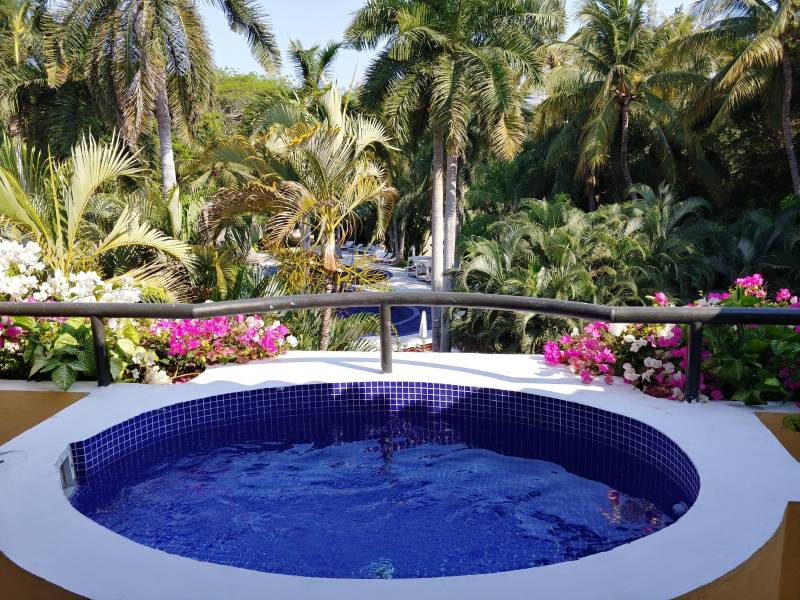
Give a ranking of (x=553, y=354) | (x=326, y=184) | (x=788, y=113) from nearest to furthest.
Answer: (x=553, y=354), (x=326, y=184), (x=788, y=113)

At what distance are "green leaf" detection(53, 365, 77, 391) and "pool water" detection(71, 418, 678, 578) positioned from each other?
0.91 metres

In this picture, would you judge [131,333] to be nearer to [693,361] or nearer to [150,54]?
[693,361]

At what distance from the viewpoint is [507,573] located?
2729mm

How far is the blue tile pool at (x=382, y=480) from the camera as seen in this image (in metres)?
3.62

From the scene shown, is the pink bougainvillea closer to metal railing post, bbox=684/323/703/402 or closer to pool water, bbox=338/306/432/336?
metal railing post, bbox=684/323/703/402

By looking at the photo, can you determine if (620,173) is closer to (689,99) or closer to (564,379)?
(689,99)

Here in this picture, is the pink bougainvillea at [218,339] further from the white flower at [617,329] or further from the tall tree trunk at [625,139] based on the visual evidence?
the tall tree trunk at [625,139]

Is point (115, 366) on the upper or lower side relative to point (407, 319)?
upper

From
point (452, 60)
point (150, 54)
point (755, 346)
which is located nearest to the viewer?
point (755, 346)

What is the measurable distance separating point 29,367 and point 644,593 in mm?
4693

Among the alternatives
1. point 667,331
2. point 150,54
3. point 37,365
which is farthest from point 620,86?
point 37,365

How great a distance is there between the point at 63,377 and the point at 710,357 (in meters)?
Result: 4.45

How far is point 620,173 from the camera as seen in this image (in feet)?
86.4

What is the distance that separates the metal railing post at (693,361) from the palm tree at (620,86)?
64.5 feet
